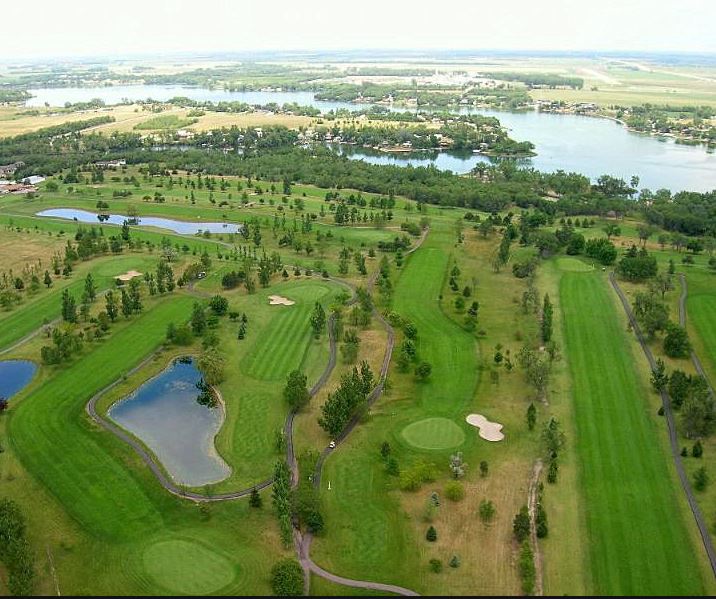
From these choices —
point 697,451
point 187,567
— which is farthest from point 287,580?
point 697,451

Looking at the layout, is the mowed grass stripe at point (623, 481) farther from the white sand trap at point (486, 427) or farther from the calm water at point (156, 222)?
the calm water at point (156, 222)

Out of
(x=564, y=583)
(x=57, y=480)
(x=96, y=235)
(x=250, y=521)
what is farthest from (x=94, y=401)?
(x=96, y=235)

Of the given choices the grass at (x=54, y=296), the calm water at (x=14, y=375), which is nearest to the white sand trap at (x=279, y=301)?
the grass at (x=54, y=296)

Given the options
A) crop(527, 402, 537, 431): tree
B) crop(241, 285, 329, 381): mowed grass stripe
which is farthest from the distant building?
crop(527, 402, 537, 431): tree

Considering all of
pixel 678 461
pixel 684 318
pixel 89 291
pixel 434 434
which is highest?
pixel 89 291

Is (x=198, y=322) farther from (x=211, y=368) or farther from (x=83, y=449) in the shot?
(x=83, y=449)

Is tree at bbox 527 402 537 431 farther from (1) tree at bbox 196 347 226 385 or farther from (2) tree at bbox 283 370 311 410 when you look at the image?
(1) tree at bbox 196 347 226 385

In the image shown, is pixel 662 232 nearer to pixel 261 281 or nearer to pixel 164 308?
pixel 261 281
